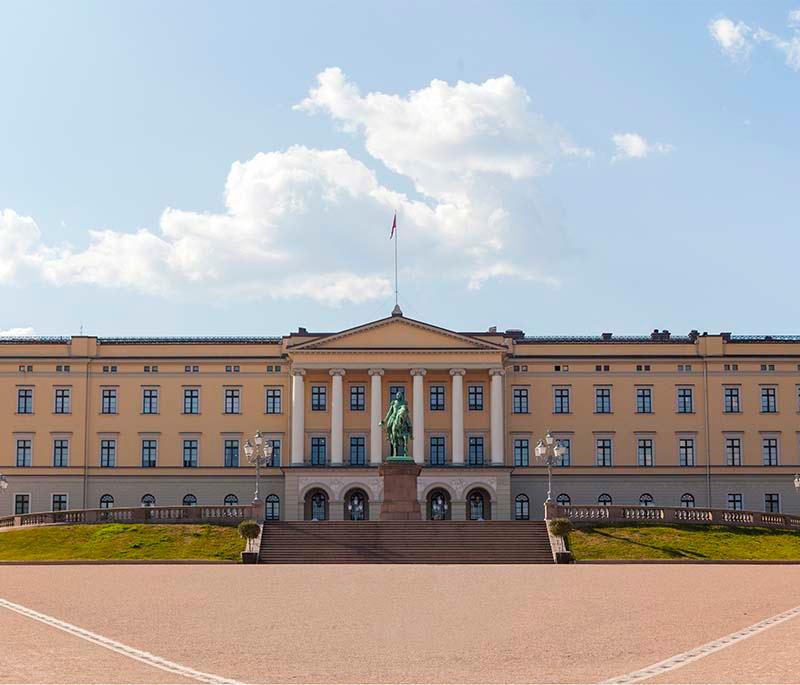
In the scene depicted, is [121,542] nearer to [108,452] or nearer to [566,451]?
[108,452]

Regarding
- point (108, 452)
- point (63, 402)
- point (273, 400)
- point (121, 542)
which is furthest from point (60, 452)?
point (121, 542)

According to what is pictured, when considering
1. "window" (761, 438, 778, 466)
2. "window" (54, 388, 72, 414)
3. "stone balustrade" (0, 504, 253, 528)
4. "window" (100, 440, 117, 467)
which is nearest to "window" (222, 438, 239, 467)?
Answer: "window" (100, 440, 117, 467)

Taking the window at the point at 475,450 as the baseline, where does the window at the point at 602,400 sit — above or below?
above

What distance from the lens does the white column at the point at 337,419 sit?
83875 millimetres

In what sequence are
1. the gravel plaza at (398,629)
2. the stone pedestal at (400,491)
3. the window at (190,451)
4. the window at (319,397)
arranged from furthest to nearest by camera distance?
the window at (190,451)
the window at (319,397)
the stone pedestal at (400,491)
the gravel plaza at (398,629)

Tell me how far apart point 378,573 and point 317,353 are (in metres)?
40.9

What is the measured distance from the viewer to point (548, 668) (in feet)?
60.0

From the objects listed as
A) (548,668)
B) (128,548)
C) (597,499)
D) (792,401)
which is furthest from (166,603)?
(792,401)

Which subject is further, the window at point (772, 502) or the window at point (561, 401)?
the window at point (561, 401)

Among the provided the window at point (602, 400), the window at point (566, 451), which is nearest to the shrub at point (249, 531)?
the window at point (566, 451)

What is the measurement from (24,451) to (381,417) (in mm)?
24167

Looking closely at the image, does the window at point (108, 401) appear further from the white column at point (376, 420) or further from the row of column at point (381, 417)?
the white column at point (376, 420)

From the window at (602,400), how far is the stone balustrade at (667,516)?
2324 centimetres

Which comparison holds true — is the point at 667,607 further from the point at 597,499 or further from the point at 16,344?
the point at 16,344
